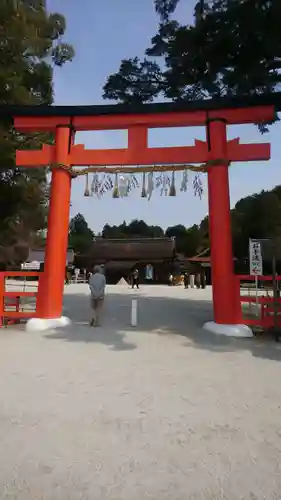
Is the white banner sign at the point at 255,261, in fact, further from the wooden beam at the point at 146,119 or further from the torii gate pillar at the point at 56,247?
the torii gate pillar at the point at 56,247

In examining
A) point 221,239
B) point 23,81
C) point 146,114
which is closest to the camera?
point 221,239

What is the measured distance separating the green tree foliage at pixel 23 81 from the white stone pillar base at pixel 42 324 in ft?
17.2

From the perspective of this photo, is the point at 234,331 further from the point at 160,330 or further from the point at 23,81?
the point at 23,81

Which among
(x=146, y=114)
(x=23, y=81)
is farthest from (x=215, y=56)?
(x=23, y=81)

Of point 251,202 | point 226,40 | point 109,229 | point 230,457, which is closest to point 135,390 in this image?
point 230,457

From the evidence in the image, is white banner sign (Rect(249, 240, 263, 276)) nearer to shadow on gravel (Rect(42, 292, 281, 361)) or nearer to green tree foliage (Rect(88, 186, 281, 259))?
shadow on gravel (Rect(42, 292, 281, 361))

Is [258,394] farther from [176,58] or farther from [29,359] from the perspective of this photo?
[176,58]

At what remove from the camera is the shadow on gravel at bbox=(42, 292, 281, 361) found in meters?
7.54

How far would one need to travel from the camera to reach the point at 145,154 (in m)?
9.79

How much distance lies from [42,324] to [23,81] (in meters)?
8.34

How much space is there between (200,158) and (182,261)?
30.9m

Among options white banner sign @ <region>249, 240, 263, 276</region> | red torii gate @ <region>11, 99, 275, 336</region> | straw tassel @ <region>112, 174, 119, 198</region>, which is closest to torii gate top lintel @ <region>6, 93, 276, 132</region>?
red torii gate @ <region>11, 99, 275, 336</region>

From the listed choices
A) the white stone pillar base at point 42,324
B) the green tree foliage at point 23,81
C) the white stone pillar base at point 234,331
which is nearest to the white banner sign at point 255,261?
the white stone pillar base at point 234,331

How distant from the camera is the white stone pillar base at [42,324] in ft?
29.5
